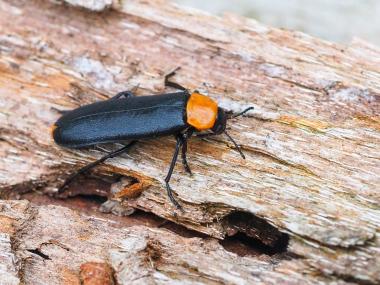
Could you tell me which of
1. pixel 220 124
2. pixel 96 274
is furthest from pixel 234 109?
pixel 96 274

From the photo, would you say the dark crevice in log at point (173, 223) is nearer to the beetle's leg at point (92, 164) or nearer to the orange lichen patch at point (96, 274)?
the beetle's leg at point (92, 164)

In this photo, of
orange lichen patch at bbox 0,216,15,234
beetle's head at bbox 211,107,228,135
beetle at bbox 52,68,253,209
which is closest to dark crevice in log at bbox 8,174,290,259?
beetle at bbox 52,68,253,209

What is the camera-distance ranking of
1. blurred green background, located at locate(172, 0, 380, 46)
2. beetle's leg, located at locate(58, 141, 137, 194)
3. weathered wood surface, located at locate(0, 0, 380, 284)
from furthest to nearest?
blurred green background, located at locate(172, 0, 380, 46) → beetle's leg, located at locate(58, 141, 137, 194) → weathered wood surface, located at locate(0, 0, 380, 284)

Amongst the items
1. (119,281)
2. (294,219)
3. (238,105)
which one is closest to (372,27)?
(238,105)

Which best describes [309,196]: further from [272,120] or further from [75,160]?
[75,160]

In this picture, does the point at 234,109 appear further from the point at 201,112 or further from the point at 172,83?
the point at 172,83

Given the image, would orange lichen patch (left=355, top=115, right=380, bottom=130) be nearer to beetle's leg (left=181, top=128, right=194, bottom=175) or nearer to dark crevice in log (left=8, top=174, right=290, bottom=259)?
dark crevice in log (left=8, top=174, right=290, bottom=259)
